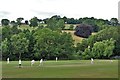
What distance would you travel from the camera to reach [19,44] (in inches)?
4525

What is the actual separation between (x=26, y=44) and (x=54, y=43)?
34.4 ft

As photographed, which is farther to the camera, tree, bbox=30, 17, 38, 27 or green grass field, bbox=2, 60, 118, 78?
tree, bbox=30, 17, 38, 27

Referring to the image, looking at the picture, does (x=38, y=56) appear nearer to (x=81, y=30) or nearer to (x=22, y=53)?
(x=22, y=53)

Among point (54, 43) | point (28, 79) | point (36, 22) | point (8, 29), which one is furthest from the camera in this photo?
point (36, 22)

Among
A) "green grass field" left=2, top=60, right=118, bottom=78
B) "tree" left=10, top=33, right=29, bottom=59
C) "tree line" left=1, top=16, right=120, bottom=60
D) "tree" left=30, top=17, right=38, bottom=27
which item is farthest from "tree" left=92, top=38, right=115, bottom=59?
"green grass field" left=2, top=60, right=118, bottom=78

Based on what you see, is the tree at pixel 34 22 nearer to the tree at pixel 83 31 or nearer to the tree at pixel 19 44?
the tree at pixel 83 31

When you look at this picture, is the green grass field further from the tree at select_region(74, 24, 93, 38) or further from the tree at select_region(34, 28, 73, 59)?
the tree at select_region(74, 24, 93, 38)

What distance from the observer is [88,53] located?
4702 inches

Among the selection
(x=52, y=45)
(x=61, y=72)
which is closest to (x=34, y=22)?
(x=52, y=45)

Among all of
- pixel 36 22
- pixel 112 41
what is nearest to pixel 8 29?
pixel 112 41

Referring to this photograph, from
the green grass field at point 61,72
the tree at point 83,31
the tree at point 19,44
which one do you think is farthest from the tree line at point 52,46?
the green grass field at point 61,72

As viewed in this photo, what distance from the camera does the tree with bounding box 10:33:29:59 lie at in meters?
111

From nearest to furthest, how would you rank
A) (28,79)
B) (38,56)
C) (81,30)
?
(28,79)
(38,56)
(81,30)

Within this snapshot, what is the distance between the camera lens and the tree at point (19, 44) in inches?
4382
